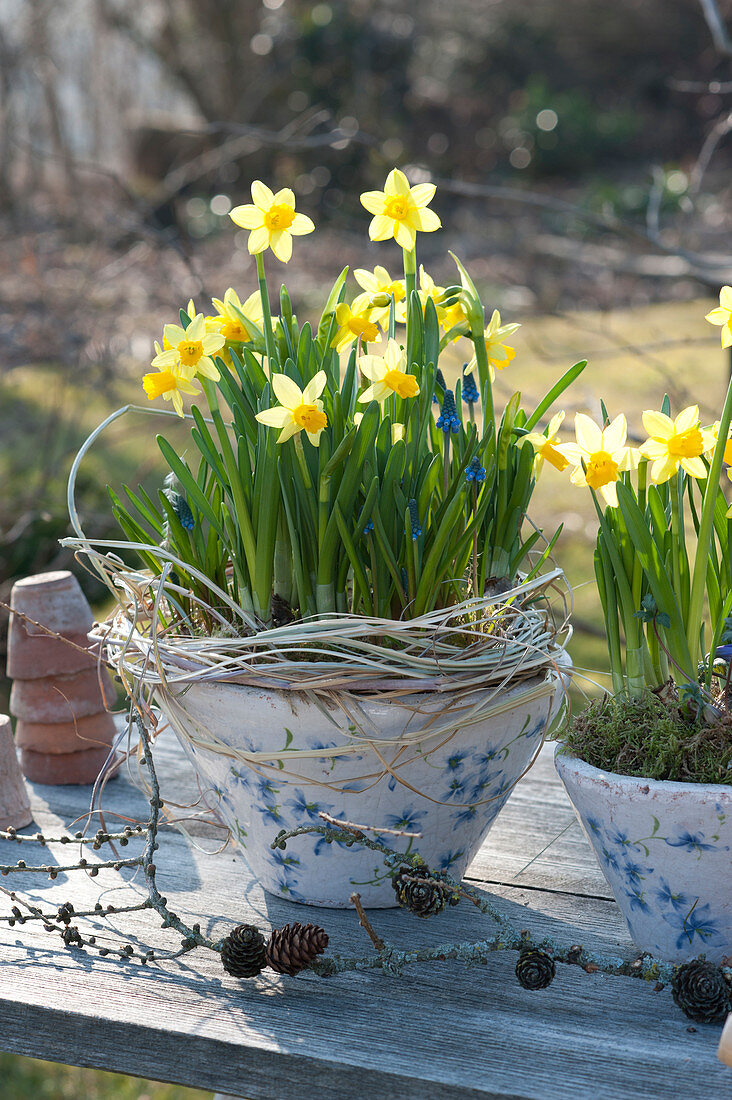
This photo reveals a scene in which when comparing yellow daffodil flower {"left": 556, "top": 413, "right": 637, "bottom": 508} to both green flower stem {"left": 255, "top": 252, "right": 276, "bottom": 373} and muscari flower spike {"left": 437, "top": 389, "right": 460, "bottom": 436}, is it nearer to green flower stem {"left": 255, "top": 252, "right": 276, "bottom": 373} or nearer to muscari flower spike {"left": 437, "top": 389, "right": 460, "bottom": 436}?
muscari flower spike {"left": 437, "top": 389, "right": 460, "bottom": 436}

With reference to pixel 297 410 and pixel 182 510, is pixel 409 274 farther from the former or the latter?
pixel 182 510

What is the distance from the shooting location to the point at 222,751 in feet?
2.68

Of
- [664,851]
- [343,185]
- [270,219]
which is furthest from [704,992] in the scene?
[343,185]

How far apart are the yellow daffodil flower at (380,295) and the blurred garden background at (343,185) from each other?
57 cm

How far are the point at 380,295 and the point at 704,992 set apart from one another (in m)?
0.63

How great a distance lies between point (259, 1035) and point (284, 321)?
586 mm

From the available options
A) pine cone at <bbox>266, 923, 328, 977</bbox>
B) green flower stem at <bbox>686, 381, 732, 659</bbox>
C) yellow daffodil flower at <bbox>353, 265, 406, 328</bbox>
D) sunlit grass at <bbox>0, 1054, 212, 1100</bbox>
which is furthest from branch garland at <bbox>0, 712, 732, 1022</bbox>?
sunlit grass at <bbox>0, 1054, 212, 1100</bbox>

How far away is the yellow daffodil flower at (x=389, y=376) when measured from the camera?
77 centimetres

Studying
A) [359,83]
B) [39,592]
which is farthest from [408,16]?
[39,592]

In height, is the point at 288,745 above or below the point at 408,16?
below

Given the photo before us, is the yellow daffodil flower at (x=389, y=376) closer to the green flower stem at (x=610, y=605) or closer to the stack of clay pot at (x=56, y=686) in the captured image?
the green flower stem at (x=610, y=605)

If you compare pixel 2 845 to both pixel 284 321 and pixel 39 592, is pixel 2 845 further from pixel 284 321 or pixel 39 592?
pixel 284 321

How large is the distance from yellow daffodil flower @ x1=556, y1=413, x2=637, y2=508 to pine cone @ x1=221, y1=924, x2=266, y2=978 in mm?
441

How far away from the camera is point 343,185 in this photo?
26.9 feet
